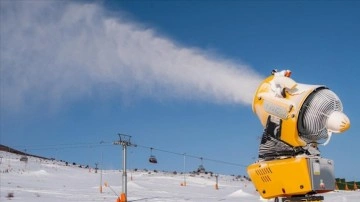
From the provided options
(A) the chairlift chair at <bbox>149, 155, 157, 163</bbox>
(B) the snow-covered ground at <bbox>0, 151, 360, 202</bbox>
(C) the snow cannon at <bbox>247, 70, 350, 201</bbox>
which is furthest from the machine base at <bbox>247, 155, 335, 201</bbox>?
(A) the chairlift chair at <bbox>149, 155, 157, 163</bbox>

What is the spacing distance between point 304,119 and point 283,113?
24cm

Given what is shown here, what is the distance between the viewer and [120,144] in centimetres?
3044

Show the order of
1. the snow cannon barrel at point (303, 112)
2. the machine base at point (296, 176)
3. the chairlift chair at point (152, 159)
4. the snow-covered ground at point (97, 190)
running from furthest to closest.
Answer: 1. the chairlift chair at point (152, 159)
2. the snow-covered ground at point (97, 190)
3. the snow cannon barrel at point (303, 112)
4. the machine base at point (296, 176)

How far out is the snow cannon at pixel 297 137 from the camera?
4266mm

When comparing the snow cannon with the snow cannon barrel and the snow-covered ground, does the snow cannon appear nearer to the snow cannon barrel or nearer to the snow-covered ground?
the snow cannon barrel

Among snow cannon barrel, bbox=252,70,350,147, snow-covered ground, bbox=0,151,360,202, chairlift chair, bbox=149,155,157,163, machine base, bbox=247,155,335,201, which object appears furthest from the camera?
chairlift chair, bbox=149,155,157,163

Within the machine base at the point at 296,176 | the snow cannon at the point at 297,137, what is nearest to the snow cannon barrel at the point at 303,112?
the snow cannon at the point at 297,137

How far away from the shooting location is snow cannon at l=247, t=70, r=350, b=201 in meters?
4.27

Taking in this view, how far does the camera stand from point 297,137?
179 inches

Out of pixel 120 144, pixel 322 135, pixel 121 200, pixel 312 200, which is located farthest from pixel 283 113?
pixel 120 144

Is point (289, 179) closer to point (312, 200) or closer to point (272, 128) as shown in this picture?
point (312, 200)

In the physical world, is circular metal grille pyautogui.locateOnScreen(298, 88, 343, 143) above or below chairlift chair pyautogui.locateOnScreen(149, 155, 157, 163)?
below

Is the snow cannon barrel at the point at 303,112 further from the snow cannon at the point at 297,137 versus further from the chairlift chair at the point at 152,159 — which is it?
the chairlift chair at the point at 152,159

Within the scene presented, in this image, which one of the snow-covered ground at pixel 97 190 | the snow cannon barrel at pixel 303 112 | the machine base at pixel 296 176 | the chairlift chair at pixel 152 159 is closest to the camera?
the machine base at pixel 296 176
